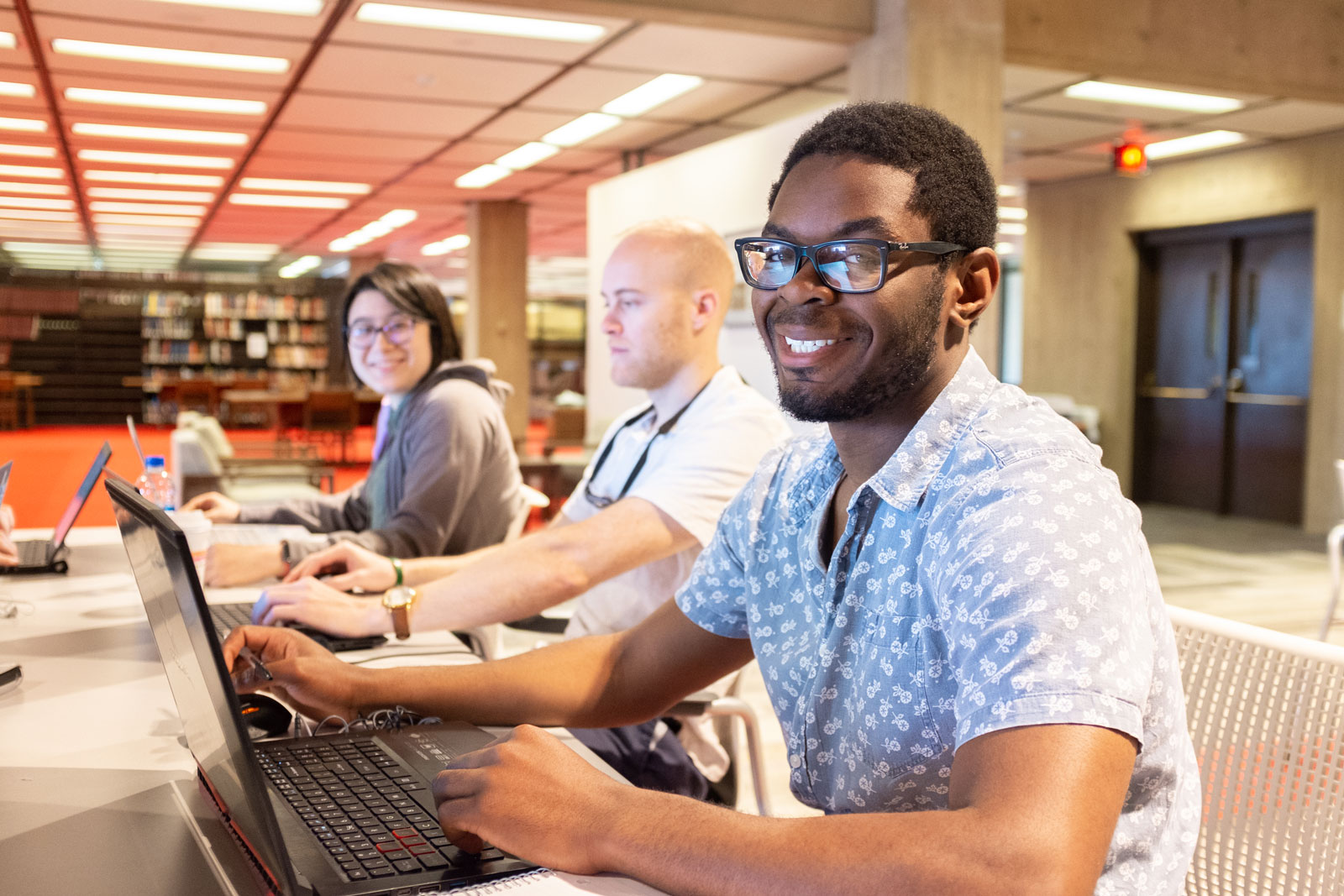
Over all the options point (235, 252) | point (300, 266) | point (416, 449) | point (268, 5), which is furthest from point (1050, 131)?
point (300, 266)

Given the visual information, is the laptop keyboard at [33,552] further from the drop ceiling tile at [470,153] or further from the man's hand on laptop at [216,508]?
the drop ceiling tile at [470,153]

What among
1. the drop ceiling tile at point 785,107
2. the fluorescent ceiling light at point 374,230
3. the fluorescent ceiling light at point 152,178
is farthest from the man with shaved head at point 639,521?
the fluorescent ceiling light at point 374,230

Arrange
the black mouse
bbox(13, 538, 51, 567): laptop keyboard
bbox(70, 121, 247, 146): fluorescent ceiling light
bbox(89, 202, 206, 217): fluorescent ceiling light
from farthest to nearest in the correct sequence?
bbox(89, 202, 206, 217): fluorescent ceiling light → bbox(70, 121, 247, 146): fluorescent ceiling light → bbox(13, 538, 51, 567): laptop keyboard → the black mouse

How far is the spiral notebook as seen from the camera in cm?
88

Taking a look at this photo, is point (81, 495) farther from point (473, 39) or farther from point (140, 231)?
point (140, 231)

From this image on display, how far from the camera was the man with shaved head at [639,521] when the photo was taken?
1.87 meters

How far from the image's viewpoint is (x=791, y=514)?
49.6 inches

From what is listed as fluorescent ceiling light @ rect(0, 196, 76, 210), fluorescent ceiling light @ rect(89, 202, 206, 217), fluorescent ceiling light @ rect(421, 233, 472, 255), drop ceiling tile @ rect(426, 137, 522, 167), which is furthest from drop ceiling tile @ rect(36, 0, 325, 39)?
fluorescent ceiling light @ rect(421, 233, 472, 255)

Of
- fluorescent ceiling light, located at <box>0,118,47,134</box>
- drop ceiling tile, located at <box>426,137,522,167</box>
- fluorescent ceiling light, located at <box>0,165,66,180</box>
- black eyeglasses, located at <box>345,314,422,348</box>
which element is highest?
drop ceiling tile, located at <box>426,137,522,167</box>

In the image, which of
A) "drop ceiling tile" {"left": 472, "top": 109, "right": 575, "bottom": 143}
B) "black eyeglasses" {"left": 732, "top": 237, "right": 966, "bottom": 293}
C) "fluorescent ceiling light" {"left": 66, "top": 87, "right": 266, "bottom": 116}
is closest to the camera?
"black eyeglasses" {"left": 732, "top": 237, "right": 966, "bottom": 293}

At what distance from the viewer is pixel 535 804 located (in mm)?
916

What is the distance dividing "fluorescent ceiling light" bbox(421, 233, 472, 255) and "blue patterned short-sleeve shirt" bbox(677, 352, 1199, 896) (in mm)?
13856

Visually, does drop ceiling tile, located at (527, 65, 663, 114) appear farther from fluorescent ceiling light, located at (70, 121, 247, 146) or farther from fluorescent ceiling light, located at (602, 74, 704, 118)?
fluorescent ceiling light, located at (70, 121, 247, 146)

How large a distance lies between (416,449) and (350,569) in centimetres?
64
